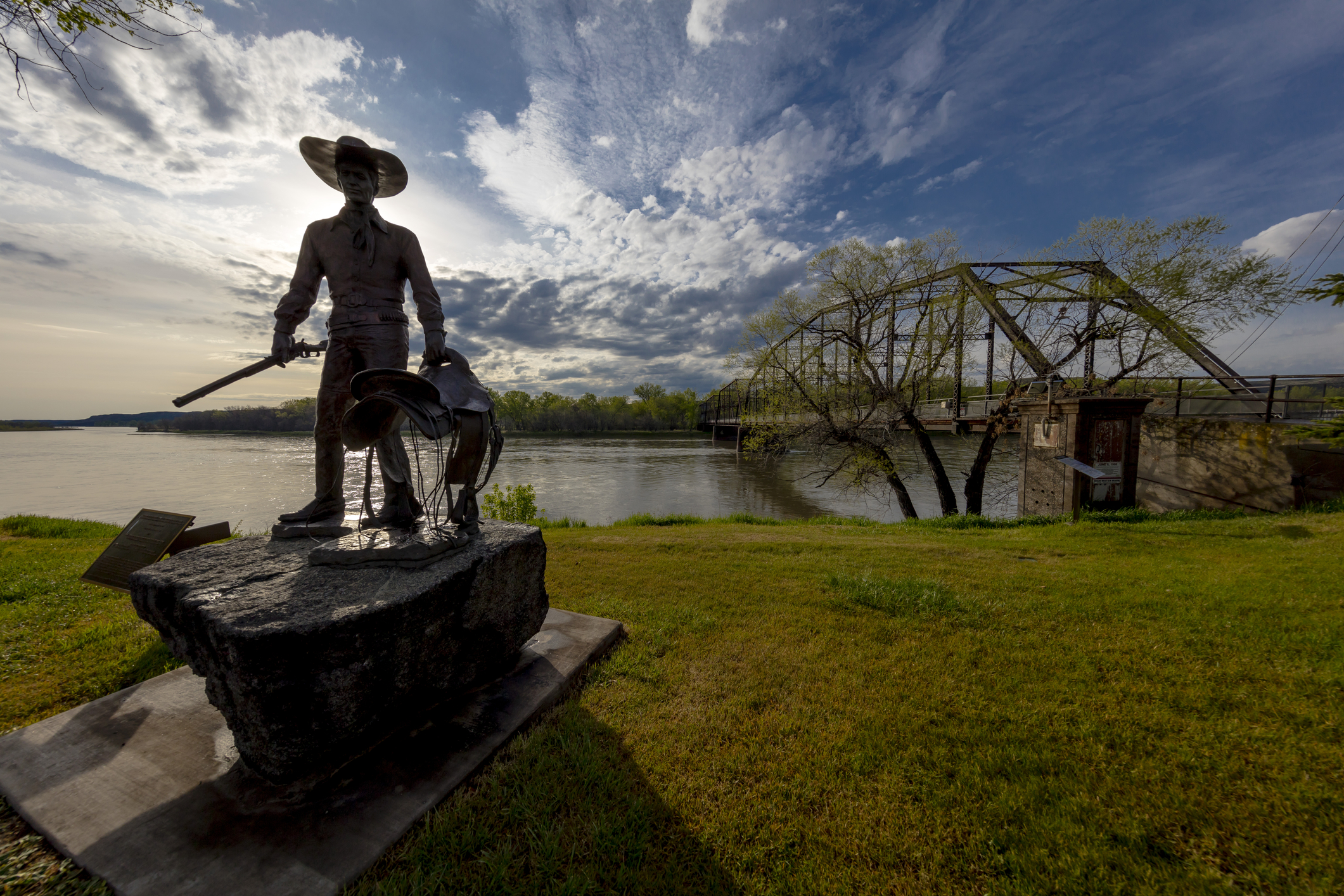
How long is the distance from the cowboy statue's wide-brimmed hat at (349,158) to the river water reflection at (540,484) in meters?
10.5

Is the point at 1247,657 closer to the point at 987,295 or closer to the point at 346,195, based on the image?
the point at 346,195

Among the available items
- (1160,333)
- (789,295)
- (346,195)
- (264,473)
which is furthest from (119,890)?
(264,473)

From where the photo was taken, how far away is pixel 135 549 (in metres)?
3.83

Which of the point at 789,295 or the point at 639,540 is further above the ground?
the point at 789,295

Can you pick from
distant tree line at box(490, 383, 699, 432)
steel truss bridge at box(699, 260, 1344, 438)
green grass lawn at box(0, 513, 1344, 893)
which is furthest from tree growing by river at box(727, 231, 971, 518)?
distant tree line at box(490, 383, 699, 432)

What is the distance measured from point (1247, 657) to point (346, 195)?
6.82m

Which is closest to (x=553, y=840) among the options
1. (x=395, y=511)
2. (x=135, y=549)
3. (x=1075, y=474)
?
(x=395, y=511)

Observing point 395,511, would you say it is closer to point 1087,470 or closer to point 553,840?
point 553,840

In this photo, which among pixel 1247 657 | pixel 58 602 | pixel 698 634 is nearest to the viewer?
pixel 1247 657

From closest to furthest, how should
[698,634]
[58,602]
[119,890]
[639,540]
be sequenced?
[119,890] < [698,634] < [58,602] < [639,540]

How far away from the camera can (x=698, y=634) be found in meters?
3.65

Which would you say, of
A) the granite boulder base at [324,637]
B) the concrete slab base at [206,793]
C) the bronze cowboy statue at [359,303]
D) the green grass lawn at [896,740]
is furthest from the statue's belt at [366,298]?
the green grass lawn at [896,740]

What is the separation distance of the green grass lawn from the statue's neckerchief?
304cm

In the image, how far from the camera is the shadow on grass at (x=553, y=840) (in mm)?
1690
